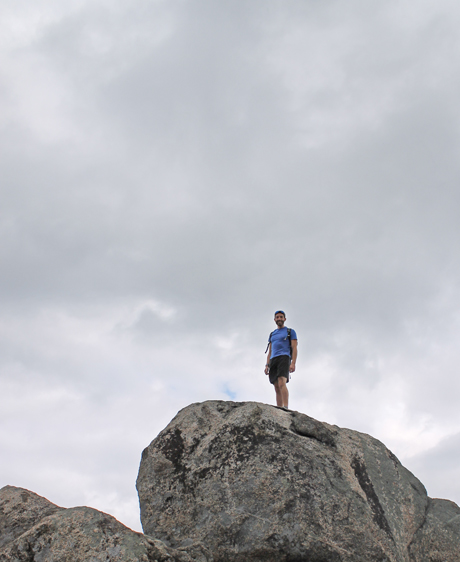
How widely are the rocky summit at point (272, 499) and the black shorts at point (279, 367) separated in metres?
3.94

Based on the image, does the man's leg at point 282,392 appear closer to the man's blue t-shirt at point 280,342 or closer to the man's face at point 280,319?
the man's blue t-shirt at point 280,342

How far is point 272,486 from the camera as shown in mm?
8031

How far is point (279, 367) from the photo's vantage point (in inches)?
548

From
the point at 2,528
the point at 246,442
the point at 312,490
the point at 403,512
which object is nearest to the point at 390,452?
the point at 403,512

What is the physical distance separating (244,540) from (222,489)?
84cm

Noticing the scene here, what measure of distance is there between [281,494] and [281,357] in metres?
6.22

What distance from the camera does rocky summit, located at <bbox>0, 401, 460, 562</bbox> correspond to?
7.71 meters

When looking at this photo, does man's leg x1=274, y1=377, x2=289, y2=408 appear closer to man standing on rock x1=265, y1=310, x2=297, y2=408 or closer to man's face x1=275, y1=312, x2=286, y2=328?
man standing on rock x1=265, y1=310, x2=297, y2=408

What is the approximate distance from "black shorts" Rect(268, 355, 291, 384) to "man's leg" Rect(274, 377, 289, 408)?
0.41ft

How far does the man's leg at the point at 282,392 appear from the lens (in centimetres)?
1351

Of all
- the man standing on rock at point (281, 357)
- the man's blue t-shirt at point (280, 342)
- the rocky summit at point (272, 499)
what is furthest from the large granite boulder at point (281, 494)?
the man's blue t-shirt at point (280, 342)

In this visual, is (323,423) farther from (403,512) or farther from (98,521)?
(98,521)

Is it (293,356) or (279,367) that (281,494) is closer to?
(279,367)

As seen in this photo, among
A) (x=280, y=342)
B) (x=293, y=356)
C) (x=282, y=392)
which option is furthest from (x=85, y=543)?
(x=280, y=342)
